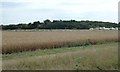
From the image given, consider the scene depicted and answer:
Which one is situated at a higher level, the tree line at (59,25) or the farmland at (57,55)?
the farmland at (57,55)

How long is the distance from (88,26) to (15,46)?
288 ft

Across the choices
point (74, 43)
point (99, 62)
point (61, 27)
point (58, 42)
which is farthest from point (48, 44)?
point (61, 27)

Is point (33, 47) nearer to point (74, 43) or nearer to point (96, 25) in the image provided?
point (74, 43)

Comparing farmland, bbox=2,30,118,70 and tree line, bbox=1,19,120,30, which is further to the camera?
tree line, bbox=1,19,120,30

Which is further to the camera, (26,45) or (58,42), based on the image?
(58,42)

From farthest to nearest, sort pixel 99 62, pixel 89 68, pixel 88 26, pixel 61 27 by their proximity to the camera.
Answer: pixel 88 26
pixel 61 27
pixel 99 62
pixel 89 68

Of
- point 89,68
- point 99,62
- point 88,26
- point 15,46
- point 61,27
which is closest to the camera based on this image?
point 89,68

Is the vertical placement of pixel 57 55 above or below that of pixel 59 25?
above

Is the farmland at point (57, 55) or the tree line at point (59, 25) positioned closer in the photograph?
the farmland at point (57, 55)

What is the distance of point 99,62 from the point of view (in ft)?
43.0

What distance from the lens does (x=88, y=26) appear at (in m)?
112

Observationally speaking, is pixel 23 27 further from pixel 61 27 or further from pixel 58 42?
pixel 58 42

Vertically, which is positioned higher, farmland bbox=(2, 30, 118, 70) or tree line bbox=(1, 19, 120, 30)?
farmland bbox=(2, 30, 118, 70)

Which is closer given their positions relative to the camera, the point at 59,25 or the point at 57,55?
the point at 57,55
